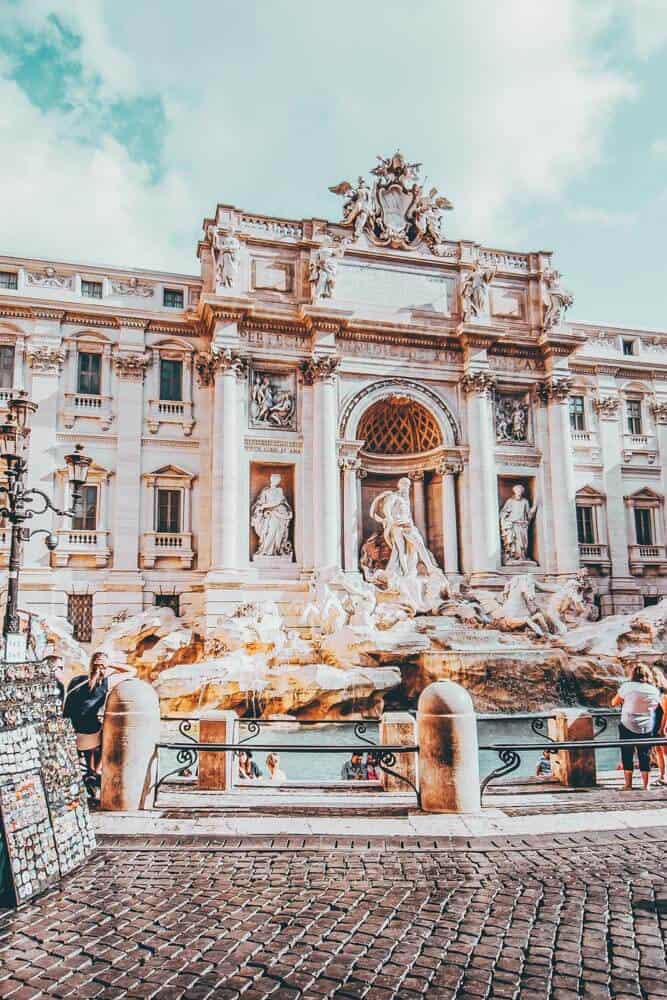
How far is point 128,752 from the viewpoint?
25.5 ft

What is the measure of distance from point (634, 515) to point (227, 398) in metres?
17.9

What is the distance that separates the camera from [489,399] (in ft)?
91.9

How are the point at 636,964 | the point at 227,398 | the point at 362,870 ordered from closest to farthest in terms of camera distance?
the point at 636,964 → the point at 362,870 → the point at 227,398

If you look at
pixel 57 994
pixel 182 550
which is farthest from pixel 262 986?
pixel 182 550

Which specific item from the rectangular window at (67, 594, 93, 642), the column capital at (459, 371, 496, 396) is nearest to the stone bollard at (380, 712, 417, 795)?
the rectangular window at (67, 594, 93, 642)

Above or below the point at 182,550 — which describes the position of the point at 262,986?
below

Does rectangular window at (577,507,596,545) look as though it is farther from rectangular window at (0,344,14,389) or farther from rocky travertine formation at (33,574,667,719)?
rectangular window at (0,344,14,389)

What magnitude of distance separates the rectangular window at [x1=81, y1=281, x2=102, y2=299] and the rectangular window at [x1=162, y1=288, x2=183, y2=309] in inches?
86.8

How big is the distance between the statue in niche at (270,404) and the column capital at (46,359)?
6.59 meters

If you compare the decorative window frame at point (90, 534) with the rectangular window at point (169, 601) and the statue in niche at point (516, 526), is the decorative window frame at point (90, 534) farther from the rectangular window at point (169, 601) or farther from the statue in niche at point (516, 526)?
the statue in niche at point (516, 526)

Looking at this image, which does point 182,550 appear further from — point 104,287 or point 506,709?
point 506,709

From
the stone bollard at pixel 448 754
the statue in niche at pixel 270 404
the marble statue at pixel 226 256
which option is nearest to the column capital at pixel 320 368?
the statue in niche at pixel 270 404

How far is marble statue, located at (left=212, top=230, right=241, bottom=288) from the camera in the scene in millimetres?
25125

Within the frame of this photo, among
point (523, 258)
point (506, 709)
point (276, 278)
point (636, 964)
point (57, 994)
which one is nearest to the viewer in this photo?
point (57, 994)
